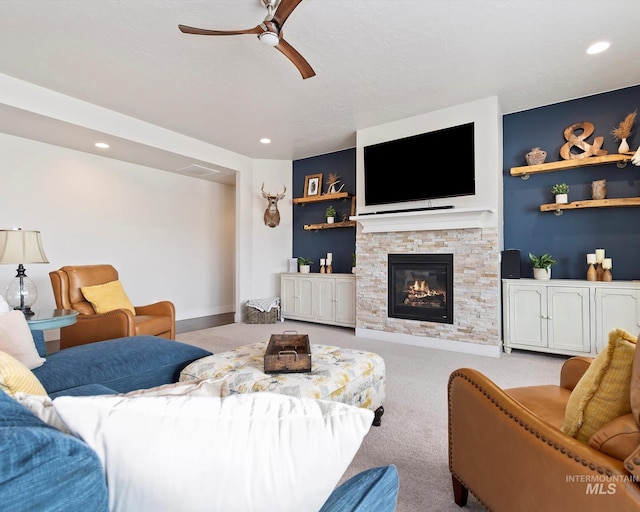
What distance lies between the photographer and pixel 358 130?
15.0ft

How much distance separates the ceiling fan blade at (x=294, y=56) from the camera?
232cm

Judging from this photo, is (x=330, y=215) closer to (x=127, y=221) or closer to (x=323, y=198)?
(x=323, y=198)

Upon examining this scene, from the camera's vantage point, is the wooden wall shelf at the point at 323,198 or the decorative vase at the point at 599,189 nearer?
the decorative vase at the point at 599,189

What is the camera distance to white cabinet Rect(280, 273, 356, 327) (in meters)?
4.90

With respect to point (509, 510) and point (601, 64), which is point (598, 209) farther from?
point (509, 510)

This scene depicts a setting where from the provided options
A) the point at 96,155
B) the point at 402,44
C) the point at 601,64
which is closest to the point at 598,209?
the point at 601,64

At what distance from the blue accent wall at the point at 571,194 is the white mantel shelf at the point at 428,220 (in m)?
0.65

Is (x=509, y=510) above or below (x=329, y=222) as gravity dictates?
below

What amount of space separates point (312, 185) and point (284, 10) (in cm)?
366

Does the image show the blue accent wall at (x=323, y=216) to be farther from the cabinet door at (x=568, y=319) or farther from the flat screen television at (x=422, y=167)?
the cabinet door at (x=568, y=319)

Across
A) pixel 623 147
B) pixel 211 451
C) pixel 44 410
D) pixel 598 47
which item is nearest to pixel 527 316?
pixel 623 147

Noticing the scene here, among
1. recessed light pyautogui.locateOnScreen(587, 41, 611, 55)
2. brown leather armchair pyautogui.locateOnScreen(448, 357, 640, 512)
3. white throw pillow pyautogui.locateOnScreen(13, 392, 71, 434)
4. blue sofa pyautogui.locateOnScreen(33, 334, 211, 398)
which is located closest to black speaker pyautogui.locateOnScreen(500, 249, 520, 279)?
recessed light pyautogui.locateOnScreen(587, 41, 611, 55)

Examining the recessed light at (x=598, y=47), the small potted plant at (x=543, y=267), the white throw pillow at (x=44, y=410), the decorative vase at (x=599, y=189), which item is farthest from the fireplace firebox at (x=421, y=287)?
the white throw pillow at (x=44, y=410)

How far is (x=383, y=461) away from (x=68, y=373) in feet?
5.42
